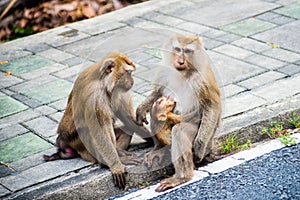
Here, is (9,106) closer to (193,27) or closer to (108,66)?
(108,66)

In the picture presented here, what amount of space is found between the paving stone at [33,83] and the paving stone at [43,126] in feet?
2.93

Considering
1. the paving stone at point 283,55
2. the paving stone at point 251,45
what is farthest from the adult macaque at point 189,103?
the paving stone at point 251,45

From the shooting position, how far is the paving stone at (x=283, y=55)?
7.35 meters

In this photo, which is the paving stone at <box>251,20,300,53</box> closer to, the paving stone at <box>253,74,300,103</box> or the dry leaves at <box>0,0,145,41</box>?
the paving stone at <box>253,74,300,103</box>

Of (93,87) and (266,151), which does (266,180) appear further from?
(93,87)

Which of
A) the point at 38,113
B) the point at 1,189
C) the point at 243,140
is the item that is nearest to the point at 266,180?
the point at 243,140

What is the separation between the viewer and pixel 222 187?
5145 mm

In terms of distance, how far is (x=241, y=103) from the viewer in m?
6.39

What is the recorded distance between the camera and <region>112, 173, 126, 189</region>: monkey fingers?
5254 millimetres

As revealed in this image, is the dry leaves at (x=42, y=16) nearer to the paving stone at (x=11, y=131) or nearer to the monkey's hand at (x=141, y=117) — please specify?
the paving stone at (x=11, y=131)

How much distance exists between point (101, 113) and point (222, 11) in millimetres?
4167

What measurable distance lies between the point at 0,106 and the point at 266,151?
2726mm

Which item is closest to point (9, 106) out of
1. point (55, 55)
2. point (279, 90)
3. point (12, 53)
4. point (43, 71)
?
point (43, 71)

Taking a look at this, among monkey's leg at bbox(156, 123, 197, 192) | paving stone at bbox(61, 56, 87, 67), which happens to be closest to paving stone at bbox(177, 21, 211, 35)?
paving stone at bbox(61, 56, 87, 67)
